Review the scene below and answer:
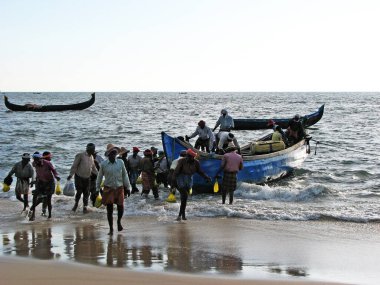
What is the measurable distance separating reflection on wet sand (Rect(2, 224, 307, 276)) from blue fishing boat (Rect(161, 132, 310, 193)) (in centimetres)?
472

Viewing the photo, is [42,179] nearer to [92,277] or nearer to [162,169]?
[162,169]

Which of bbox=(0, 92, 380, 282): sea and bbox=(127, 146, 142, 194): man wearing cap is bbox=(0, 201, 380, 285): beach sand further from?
bbox=(127, 146, 142, 194): man wearing cap

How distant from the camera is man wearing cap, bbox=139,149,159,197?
44.7 ft

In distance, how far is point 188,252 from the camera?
8609 millimetres

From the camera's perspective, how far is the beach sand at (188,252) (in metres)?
7.20

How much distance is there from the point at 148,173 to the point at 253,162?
3.77 m

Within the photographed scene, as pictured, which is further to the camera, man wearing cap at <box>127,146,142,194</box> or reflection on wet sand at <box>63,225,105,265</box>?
man wearing cap at <box>127,146,142,194</box>

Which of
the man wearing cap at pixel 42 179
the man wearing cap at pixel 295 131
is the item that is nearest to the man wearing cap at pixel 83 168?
the man wearing cap at pixel 42 179

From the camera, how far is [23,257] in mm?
8102

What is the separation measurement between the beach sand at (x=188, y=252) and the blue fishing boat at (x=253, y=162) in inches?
133

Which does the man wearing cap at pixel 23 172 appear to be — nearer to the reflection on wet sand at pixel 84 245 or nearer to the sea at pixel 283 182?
the sea at pixel 283 182

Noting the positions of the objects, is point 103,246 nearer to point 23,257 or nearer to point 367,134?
point 23,257

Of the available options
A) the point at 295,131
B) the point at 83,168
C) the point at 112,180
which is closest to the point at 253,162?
the point at 295,131

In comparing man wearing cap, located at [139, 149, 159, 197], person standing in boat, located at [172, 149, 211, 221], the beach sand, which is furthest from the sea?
person standing in boat, located at [172, 149, 211, 221]
